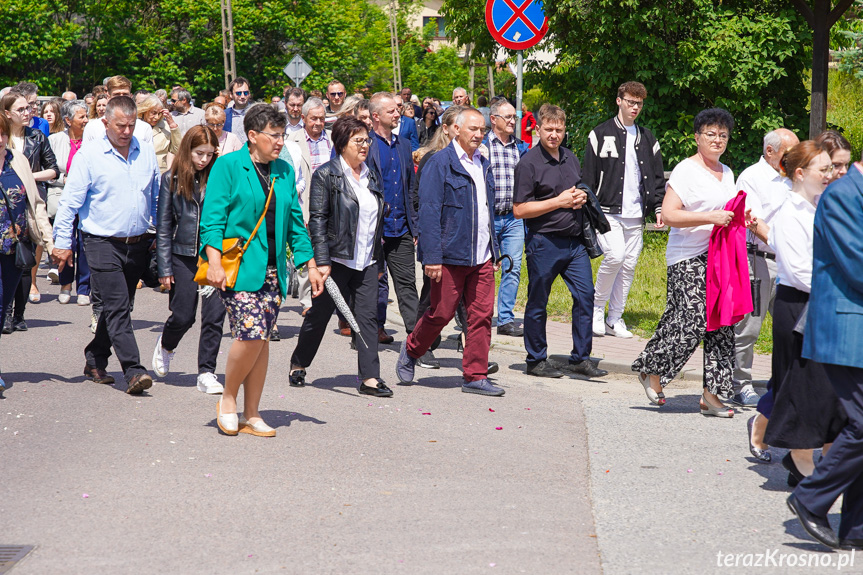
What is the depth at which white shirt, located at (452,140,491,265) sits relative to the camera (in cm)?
808

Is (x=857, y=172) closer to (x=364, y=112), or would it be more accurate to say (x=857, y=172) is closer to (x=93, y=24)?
(x=364, y=112)

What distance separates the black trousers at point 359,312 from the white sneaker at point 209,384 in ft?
2.34

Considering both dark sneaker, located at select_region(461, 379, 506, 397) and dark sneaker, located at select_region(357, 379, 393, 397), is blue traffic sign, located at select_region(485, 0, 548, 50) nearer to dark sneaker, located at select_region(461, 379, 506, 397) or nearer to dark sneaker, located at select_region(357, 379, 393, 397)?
dark sneaker, located at select_region(461, 379, 506, 397)

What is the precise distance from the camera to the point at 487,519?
5.13 meters

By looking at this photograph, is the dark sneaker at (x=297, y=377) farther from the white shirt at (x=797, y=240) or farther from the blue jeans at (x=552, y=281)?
the white shirt at (x=797, y=240)

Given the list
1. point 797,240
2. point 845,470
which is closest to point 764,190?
point 797,240

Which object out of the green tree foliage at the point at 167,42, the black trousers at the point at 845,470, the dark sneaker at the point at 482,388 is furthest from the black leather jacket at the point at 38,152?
the green tree foliage at the point at 167,42

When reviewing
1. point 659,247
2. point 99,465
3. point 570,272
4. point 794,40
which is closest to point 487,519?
point 99,465

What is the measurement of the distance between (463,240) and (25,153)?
5.98m

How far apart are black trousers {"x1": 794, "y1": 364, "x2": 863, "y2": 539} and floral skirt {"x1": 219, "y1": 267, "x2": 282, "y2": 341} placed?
10.5 feet

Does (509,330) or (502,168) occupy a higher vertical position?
(502,168)

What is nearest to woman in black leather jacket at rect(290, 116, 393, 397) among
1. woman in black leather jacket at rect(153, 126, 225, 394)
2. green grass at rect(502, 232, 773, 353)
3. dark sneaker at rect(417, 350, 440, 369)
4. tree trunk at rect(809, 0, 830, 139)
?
woman in black leather jacket at rect(153, 126, 225, 394)

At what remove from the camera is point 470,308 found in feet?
26.9

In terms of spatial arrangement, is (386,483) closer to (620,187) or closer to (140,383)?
(140,383)
